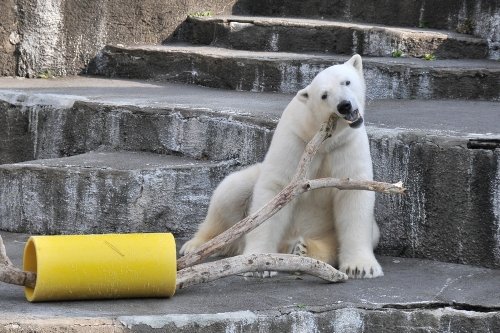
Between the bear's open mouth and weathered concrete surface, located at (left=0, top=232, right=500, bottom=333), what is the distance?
0.73 meters

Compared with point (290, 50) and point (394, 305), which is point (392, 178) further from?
point (290, 50)

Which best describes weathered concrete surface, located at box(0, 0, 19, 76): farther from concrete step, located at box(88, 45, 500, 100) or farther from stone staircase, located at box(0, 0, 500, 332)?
concrete step, located at box(88, 45, 500, 100)

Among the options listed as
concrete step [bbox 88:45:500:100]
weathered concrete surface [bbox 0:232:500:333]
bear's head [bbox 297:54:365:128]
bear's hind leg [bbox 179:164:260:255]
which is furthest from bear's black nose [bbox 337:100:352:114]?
concrete step [bbox 88:45:500:100]

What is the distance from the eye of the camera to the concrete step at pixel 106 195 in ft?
19.0

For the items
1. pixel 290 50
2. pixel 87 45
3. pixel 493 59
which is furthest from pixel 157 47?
pixel 493 59

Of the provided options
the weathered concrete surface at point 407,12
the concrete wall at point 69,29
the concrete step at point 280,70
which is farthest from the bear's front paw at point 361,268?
the concrete wall at point 69,29

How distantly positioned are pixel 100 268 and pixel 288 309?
791mm

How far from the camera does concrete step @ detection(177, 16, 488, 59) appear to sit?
8.35m

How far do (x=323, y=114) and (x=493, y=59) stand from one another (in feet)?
12.6

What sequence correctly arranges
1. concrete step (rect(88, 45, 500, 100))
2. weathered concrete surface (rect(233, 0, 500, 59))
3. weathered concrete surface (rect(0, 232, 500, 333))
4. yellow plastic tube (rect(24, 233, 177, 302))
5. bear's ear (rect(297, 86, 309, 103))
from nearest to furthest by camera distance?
weathered concrete surface (rect(0, 232, 500, 333)), yellow plastic tube (rect(24, 233, 177, 302)), bear's ear (rect(297, 86, 309, 103)), concrete step (rect(88, 45, 500, 100)), weathered concrete surface (rect(233, 0, 500, 59))

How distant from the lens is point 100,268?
426cm

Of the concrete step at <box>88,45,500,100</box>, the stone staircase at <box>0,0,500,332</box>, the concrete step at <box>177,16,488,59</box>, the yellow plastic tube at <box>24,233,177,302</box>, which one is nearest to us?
the yellow plastic tube at <box>24,233,177,302</box>

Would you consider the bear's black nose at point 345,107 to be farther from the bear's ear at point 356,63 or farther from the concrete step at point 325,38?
the concrete step at point 325,38

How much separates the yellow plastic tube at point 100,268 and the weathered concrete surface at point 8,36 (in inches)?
174
